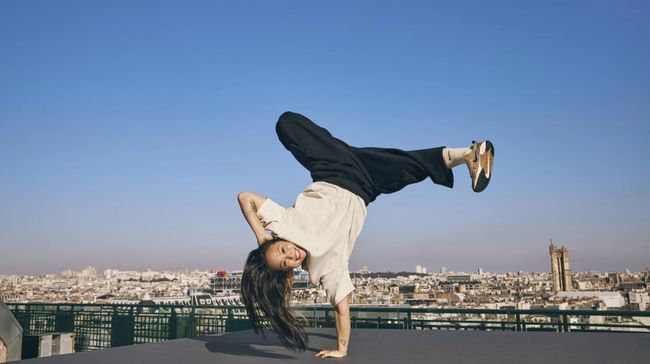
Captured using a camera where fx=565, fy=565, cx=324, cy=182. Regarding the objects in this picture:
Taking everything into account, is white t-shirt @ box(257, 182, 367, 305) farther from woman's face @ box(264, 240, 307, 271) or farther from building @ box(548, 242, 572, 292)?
building @ box(548, 242, 572, 292)

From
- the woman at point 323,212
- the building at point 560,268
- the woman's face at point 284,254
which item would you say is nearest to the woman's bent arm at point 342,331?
the woman at point 323,212

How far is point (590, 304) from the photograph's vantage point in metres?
42.0

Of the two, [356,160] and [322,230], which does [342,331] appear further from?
[356,160]

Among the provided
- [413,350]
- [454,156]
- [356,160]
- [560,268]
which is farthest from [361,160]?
[560,268]

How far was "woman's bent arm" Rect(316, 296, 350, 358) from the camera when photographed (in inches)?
118

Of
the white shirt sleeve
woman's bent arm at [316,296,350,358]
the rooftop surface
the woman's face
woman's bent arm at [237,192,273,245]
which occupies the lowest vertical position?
the rooftop surface

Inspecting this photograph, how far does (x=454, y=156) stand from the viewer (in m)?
3.49

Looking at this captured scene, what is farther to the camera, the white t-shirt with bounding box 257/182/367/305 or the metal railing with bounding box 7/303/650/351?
the metal railing with bounding box 7/303/650/351

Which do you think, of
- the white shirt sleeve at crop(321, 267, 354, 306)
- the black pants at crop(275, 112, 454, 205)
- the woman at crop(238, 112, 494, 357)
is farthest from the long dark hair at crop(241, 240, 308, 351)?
the black pants at crop(275, 112, 454, 205)

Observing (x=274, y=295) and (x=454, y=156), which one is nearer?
(x=274, y=295)

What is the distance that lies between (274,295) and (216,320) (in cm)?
446

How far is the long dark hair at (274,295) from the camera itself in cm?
318

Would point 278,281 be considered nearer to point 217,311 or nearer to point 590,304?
point 217,311

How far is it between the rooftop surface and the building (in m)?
64.7
